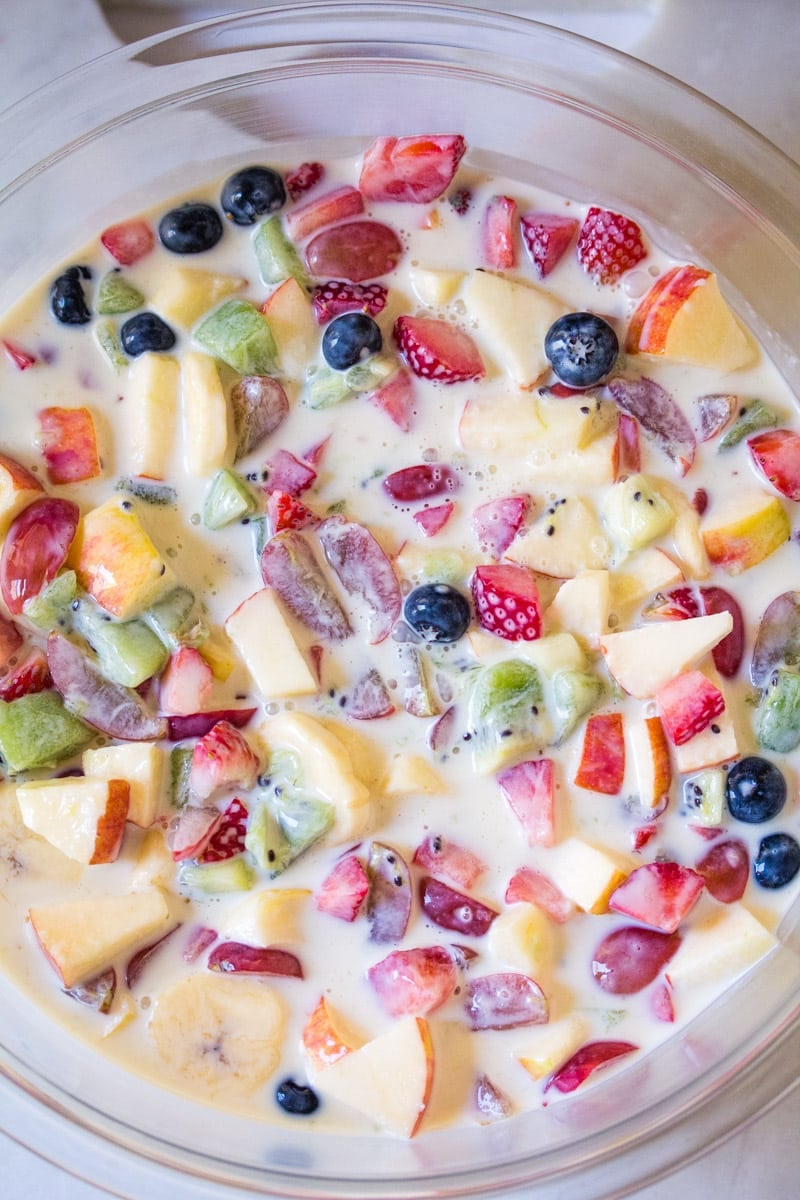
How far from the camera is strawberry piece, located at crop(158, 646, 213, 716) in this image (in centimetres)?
169

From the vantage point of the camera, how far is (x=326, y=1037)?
1697 millimetres

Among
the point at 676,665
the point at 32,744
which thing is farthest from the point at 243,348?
the point at 676,665

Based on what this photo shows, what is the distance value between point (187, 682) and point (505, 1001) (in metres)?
0.66

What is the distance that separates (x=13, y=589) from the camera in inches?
67.6

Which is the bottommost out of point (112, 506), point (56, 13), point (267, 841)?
point (267, 841)

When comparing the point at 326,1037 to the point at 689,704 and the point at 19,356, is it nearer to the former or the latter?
the point at 689,704

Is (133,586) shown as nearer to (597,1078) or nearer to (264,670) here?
(264,670)

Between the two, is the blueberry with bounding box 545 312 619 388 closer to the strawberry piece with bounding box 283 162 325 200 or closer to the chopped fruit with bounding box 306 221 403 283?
the chopped fruit with bounding box 306 221 403 283

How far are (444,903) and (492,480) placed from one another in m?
0.63

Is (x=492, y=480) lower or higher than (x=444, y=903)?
higher

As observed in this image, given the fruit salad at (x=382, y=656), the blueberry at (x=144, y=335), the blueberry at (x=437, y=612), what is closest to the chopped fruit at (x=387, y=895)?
the fruit salad at (x=382, y=656)

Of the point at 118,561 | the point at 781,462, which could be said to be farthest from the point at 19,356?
the point at 781,462

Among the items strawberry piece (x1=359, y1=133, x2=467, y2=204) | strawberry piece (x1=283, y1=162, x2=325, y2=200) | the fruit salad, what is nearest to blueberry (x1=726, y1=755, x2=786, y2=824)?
the fruit salad

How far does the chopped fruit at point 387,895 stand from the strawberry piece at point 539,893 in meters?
0.16
